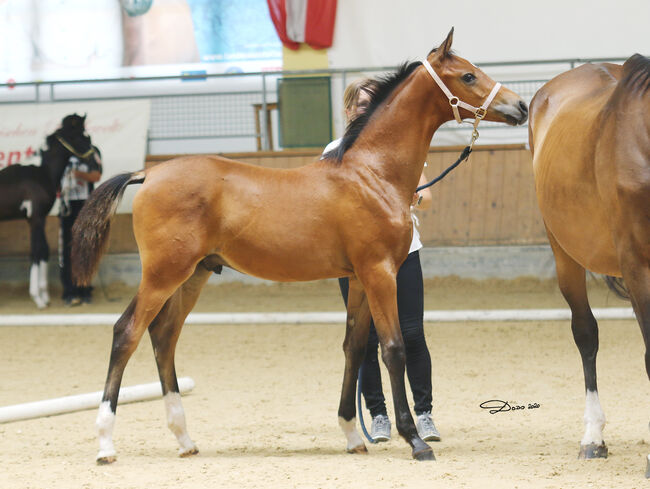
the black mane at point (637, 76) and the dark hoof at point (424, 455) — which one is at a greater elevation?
the black mane at point (637, 76)

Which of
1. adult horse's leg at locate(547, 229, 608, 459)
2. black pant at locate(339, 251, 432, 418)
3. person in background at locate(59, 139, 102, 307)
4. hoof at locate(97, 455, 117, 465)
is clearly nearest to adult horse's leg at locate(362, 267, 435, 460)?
black pant at locate(339, 251, 432, 418)

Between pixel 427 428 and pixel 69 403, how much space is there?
218 cm

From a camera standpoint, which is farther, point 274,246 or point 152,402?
point 152,402

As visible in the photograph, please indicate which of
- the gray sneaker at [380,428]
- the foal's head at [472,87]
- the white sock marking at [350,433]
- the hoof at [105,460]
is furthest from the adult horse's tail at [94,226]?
the gray sneaker at [380,428]

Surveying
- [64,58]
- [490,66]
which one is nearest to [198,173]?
[490,66]

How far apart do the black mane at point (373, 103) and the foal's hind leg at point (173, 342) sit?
2.92 ft

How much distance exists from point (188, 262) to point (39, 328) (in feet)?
17.8

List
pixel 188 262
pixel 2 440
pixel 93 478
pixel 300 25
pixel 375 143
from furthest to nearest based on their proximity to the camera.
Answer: pixel 300 25
pixel 2 440
pixel 375 143
pixel 188 262
pixel 93 478

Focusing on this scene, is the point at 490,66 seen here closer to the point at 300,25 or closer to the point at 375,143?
the point at 300,25

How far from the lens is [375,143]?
155 inches

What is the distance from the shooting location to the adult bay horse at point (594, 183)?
3.32 m

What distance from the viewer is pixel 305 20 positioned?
38.3 feet

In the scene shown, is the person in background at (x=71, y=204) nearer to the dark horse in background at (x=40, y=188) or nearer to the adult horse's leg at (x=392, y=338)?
the dark horse in background at (x=40, y=188)
